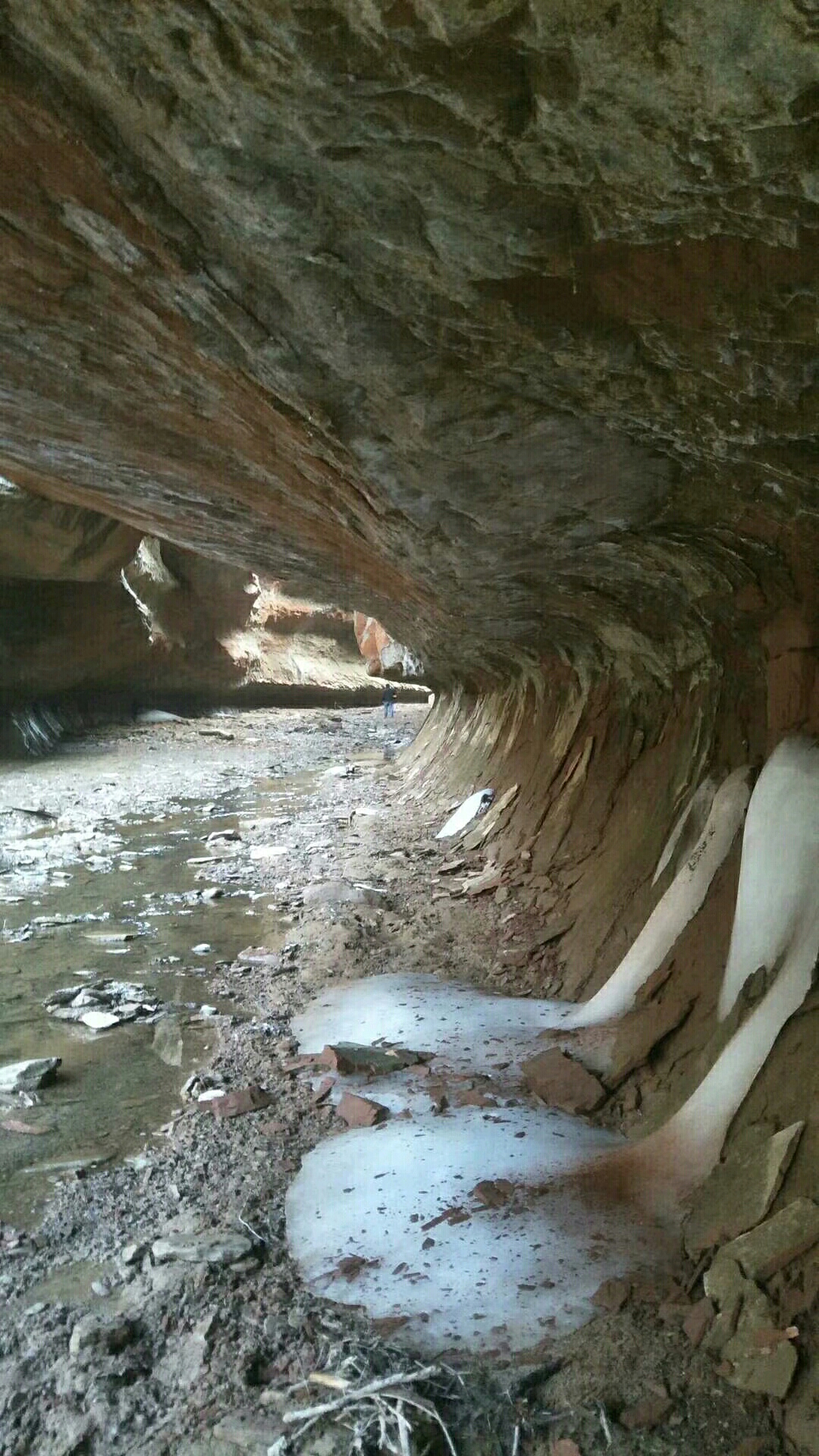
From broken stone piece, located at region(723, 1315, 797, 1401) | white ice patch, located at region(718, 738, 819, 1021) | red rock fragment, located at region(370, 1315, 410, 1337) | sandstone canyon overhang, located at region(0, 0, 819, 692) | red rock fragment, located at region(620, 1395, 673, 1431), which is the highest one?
sandstone canyon overhang, located at region(0, 0, 819, 692)

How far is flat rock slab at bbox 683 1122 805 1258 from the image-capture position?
230 cm

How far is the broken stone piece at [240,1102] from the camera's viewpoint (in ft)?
11.2

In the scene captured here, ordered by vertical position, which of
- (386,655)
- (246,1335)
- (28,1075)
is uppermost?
(386,655)

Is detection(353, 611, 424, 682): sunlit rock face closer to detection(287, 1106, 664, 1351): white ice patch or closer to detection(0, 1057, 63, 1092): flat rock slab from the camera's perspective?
detection(0, 1057, 63, 1092): flat rock slab

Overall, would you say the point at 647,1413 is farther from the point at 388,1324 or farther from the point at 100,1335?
the point at 100,1335

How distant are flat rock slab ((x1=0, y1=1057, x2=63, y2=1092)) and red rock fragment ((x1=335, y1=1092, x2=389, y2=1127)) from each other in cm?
118

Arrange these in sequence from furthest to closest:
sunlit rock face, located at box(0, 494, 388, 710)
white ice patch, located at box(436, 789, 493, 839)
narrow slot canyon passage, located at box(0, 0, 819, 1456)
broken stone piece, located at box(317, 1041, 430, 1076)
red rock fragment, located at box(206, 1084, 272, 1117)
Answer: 1. sunlit rock face, located at box(0, 494, 388, 710)
2. white ice patch, located at box(436, 789, 493, 839)
3. broken stone piece, located at box(317, 1041, 430, 1076)
4. red rock fragment, located at box(206, 1084, 272, 1117)
5. narrow slot canyon passage, located at box(0, 0, 819, 1456)

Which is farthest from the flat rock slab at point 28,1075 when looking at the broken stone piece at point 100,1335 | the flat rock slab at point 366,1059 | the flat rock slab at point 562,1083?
the flat rock slab at point 562,1083

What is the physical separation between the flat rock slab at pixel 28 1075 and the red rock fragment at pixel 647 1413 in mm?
2514

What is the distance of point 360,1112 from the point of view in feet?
10.8

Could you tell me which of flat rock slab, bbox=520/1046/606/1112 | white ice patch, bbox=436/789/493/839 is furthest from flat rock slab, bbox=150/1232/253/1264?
white ice patch, bbox=436/789/493/839

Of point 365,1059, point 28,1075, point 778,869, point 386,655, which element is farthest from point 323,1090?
point 386,655

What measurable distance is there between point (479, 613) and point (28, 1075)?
132 inches

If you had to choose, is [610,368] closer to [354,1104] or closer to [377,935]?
[354,1104]
